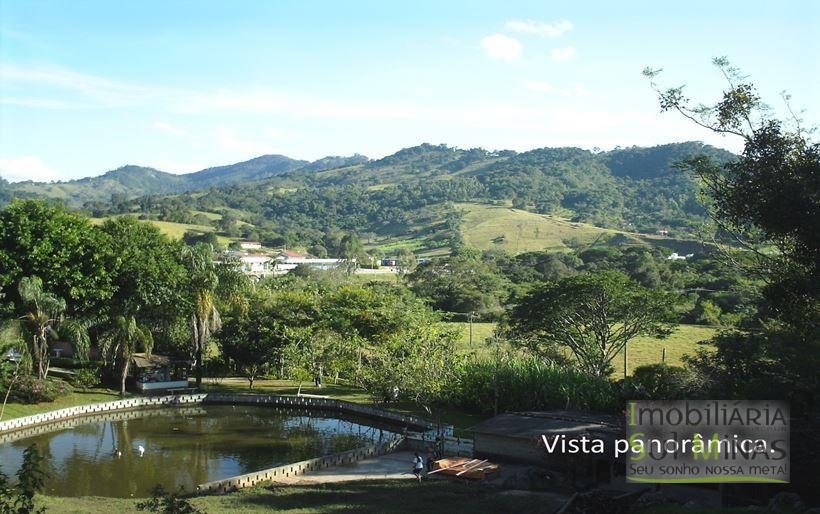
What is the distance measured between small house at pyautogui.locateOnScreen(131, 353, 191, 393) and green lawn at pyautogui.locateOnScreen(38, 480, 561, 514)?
21525mm

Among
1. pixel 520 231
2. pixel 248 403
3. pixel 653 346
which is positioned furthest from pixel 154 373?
pixel 520 231

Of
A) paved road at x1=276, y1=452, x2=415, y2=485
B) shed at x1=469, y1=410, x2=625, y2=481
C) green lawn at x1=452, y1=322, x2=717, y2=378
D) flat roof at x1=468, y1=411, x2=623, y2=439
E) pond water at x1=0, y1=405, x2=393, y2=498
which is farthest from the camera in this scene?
green lawn at x1=452, y1=322, x2=717, y2=378

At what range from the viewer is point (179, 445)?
31438mm

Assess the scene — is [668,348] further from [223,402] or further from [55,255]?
[55,255]

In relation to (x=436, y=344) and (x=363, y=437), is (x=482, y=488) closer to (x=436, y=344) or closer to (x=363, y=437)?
(x=363, y=437)

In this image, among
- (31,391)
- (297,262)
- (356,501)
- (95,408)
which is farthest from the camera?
(297,262)

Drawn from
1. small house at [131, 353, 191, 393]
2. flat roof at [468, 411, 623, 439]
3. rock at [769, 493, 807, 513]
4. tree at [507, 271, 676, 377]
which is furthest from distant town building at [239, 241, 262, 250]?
rock at [769, 493, 807, 513]

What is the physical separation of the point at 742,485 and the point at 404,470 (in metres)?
11.6

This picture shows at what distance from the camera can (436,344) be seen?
4125 centimetres

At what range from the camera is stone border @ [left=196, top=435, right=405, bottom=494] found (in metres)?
23.4

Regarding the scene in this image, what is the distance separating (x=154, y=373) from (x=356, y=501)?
27.6 metres

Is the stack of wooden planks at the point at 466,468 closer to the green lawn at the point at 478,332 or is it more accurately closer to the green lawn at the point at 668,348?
the green lawn at the point at 668,348

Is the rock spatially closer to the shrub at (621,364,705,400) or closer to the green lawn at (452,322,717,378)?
the shrub at (621,364,705,400)

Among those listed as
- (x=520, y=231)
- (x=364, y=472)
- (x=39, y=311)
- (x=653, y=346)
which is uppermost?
(x=520, y=231)
